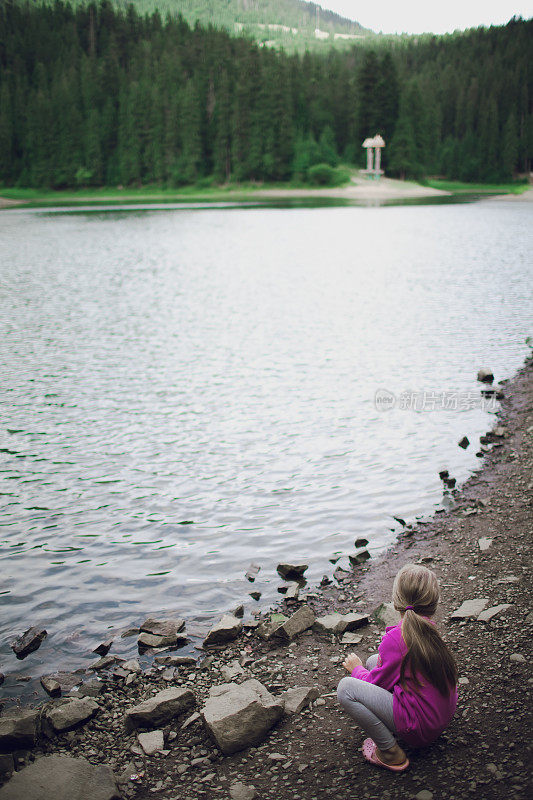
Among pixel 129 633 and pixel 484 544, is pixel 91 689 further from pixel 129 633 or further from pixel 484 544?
pixel 484 544

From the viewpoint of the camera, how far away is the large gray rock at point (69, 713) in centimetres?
592

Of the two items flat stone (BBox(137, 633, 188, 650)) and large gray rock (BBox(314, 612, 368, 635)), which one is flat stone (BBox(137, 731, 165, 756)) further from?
large gray rock (BBox(314, 612, 368, 635))

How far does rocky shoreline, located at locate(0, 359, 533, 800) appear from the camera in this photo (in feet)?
16.2

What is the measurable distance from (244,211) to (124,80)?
3220 inches

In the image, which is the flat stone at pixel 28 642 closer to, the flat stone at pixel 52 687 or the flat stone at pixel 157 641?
the flat stone at pixel 52 687

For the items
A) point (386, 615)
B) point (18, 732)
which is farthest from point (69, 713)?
point (386, 615)

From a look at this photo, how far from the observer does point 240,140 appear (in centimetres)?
13025

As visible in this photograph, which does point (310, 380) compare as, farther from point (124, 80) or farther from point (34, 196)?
point (124, 80)

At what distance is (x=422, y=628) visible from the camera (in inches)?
186

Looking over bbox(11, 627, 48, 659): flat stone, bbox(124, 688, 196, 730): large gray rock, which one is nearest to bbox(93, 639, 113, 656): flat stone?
bbox(11, 627, 48, 659): flat stone

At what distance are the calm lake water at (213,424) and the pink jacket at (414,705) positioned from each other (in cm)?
322

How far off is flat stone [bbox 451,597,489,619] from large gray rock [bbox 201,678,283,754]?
7.50 feet

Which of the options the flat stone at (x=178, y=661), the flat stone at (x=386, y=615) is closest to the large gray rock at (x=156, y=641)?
the flat stone at (x=178, y=661)

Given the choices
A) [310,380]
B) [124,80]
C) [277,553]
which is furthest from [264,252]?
[124,80]
